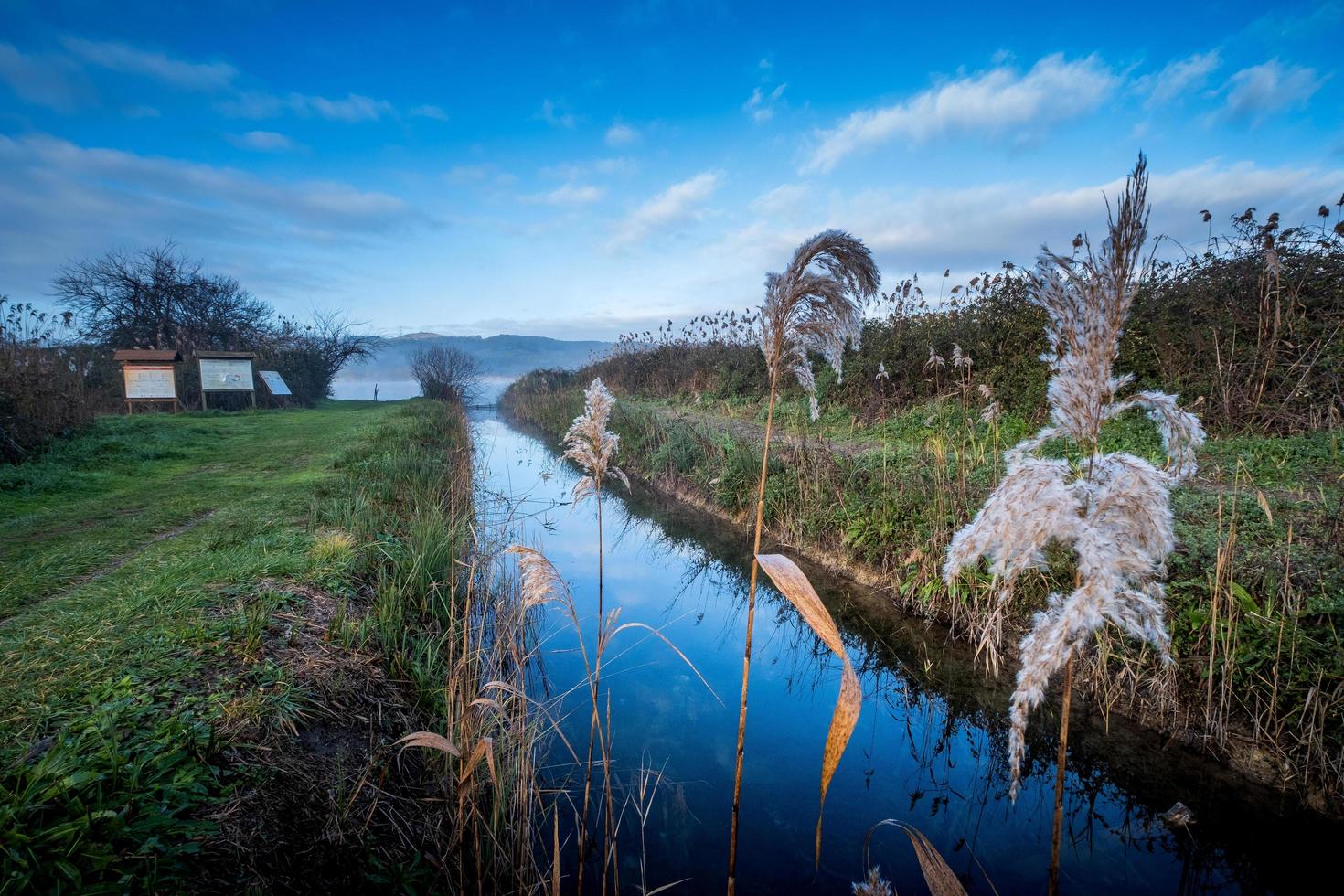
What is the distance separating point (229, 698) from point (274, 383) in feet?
85.3

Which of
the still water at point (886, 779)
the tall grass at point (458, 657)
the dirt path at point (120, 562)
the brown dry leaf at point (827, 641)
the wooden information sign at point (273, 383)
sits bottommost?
the still water at point (886, 779)

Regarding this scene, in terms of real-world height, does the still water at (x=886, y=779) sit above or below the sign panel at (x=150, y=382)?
below

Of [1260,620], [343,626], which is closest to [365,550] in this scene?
[343,626]

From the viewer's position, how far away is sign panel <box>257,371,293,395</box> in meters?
23.5

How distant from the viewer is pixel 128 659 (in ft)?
9.61

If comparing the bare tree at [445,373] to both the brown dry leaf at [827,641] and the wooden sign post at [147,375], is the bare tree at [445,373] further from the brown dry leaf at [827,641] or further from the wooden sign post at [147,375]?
the brown dry leaf at [827,641]

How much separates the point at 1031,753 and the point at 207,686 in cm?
496

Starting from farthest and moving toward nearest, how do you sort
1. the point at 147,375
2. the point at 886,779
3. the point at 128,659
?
the point at 147,375
the point at 886,779
the point at 128,659

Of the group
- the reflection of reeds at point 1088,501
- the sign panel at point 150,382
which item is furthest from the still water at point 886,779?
the sign panel at point 150,382

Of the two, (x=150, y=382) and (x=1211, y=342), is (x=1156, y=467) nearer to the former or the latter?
(x=1211, y=342)

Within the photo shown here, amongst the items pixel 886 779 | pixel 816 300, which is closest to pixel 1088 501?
pixel 816 300

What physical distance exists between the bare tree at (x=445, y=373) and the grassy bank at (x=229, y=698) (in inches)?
901

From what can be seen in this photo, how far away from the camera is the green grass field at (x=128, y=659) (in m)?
1.88

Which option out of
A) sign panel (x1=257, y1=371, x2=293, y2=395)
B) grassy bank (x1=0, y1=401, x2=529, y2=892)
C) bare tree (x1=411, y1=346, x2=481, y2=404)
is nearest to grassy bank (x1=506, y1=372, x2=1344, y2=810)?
grassy bank (x1=0, y1=401, x2=529, y2=892)
